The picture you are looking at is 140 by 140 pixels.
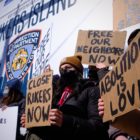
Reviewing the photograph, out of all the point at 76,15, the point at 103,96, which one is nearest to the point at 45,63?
the point at 76,15

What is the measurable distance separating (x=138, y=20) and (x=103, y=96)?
940mm

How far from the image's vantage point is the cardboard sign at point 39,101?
4.83ft

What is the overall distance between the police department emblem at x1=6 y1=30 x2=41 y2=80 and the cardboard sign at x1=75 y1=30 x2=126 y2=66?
3.92 ft

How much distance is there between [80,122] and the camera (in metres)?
1.43

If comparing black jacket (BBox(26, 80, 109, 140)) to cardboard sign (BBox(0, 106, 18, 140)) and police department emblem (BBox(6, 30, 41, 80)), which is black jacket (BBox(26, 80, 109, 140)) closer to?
cardboard sign (BBox(0, 106, 18, 140))

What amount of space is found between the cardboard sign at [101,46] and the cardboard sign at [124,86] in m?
0.61

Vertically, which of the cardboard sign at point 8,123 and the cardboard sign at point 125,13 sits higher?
the cardboard sign at point 125,13

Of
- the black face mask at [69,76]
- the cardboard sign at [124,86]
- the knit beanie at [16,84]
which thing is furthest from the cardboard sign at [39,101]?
the knit beanie at [16,84]

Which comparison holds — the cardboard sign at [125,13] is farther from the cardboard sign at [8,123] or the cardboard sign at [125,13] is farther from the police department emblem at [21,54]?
the police department emblem at [21,54]

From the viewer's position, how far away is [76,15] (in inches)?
105

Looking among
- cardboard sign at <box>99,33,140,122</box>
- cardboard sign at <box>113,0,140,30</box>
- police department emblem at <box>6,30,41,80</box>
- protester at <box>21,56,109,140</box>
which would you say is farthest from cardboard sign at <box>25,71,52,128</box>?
police department emblem at <box>6,30,41,80</box>

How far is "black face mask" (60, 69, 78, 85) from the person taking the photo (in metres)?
1.70

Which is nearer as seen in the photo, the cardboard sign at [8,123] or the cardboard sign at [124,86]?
the cardboard sign at [124,86]

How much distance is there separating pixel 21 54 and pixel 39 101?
6.09 feet
